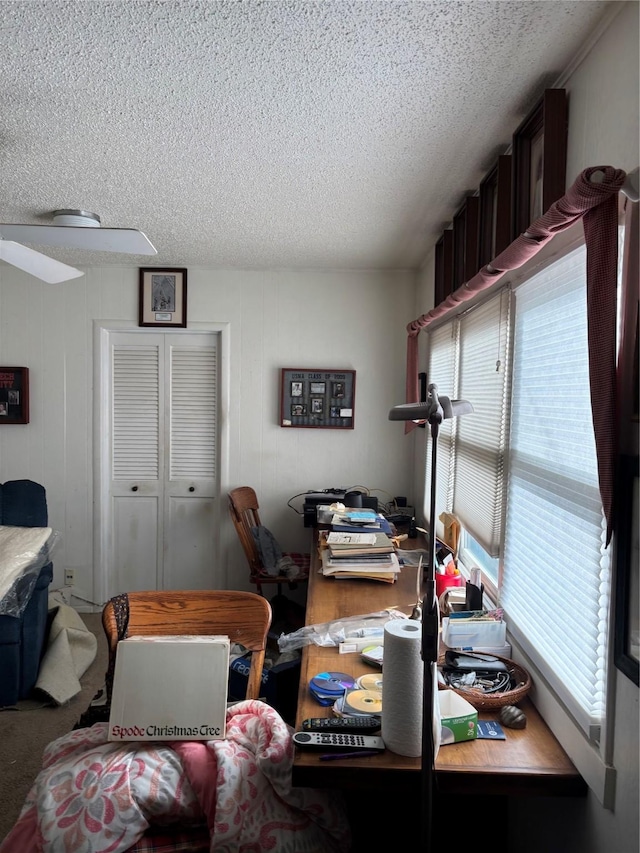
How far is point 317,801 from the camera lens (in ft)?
4.65

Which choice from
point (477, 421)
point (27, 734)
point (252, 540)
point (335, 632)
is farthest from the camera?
point (252, 540)

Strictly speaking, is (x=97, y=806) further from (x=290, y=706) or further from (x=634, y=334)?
(x=634, y=334)

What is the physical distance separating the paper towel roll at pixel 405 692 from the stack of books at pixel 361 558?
1288 mm

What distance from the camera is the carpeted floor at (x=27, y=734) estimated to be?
2258 millimetres

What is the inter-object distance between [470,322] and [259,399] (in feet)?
5.98

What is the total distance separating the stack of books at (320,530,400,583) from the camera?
2.69 m

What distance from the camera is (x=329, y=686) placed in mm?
1686

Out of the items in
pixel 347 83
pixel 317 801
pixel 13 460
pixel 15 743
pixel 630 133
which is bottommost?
pixel 15 743

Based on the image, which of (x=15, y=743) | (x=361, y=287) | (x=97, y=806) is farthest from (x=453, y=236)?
(x=15, y=743)

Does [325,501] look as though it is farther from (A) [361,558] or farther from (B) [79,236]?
(B) [79,236]

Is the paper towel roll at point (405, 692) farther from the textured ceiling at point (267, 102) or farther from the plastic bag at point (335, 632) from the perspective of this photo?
the textured ceiling at point (267, 102)

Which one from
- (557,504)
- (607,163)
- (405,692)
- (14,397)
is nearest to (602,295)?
Answer: (607,163)

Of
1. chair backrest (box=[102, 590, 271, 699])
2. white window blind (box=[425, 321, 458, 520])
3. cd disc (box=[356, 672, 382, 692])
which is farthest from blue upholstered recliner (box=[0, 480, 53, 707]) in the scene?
white window blind (box=[425, 321, 458, 520])

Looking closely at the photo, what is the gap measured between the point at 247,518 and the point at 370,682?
2.20 m
